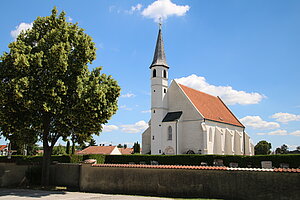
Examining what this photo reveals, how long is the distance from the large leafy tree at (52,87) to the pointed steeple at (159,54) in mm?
25456

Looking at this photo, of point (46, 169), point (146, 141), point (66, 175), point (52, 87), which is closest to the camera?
point (52, 87)

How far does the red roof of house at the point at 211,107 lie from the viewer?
4416cm

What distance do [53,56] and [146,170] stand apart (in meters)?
8.74

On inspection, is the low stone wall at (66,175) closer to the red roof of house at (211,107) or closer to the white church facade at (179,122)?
the white church facade at (179,122)

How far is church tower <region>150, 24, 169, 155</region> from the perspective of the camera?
42125 mm

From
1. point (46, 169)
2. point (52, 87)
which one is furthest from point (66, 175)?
point (52, 87)

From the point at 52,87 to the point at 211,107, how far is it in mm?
37346

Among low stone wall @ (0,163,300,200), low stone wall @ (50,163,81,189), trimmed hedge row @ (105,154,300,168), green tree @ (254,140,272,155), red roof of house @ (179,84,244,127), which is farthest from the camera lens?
green tree @ (254,140,272,155)

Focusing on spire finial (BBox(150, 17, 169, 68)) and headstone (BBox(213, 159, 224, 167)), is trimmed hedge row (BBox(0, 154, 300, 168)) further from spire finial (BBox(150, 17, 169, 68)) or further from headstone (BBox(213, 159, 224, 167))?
spire finial (BBox(150, 17, 169, 68))

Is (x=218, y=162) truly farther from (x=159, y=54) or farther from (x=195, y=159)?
(x=159, y=54)

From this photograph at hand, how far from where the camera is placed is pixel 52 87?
631 inches

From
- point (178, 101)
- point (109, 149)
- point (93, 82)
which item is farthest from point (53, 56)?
point (109, 149)

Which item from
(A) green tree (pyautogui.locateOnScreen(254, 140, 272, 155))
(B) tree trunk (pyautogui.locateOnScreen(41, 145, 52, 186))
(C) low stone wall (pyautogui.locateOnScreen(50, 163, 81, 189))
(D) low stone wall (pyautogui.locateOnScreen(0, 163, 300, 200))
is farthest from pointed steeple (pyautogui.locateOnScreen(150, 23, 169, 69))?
(A) green tree (pyautogui.locateOnScreen(254, 140, 272, 155))

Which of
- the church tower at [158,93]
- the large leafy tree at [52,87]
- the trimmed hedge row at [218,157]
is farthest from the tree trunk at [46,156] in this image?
the church tower at [158,93]
